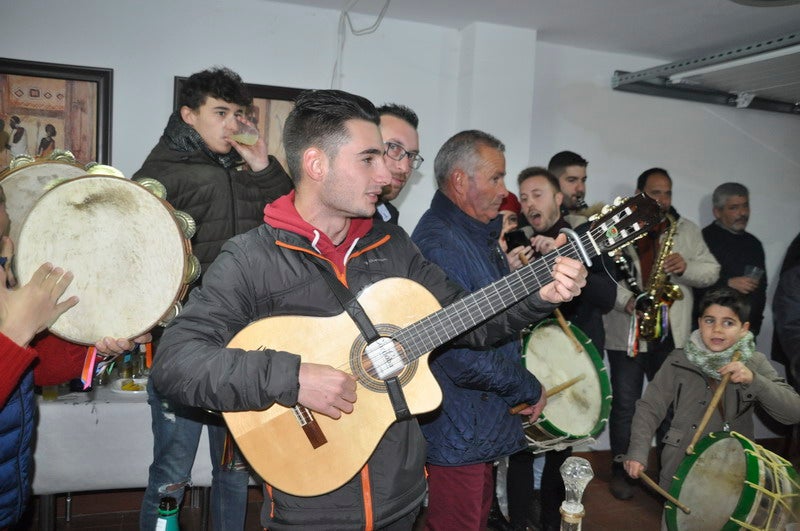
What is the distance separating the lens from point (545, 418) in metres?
3.02

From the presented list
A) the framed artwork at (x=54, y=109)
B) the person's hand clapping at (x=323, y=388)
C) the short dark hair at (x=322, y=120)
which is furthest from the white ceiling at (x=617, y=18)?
the person's hand clapping at (x=323, y=388)

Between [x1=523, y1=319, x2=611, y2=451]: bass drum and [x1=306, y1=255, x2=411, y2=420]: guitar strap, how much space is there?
4.51 ft

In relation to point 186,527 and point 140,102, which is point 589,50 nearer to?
point 140,102

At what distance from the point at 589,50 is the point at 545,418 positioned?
371cm

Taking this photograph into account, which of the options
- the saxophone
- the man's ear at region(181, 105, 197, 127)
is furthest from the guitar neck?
the saxophone

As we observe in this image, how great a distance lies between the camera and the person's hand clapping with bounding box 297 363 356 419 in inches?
69.0

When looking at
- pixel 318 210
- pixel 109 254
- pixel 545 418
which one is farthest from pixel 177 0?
pixel 545 418

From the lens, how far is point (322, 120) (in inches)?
77.8

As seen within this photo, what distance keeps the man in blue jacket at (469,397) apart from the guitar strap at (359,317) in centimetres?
60

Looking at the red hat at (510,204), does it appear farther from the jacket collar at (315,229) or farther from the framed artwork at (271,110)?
the jacket collar at (315,229)

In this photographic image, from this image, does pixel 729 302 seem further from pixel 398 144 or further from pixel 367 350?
pixel 367 350

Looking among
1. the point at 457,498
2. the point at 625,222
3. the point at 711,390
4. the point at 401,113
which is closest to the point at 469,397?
the point at 457,498

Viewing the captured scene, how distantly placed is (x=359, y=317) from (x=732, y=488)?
6.42 ft

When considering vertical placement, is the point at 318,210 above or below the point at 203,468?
above
